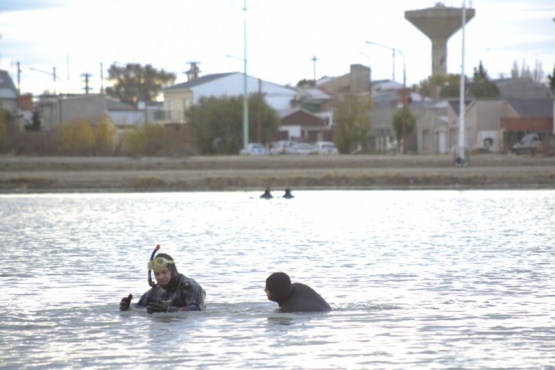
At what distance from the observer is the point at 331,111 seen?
121 m

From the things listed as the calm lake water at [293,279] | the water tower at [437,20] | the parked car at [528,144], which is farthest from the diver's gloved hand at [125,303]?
the water tower at [437,20]

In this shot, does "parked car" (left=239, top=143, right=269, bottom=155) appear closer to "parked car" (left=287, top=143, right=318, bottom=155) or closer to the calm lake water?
"parked car" (left=287, top=143, right=318, bottom=155)

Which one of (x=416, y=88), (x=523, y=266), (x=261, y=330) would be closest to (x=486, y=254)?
(x=523, y=266)

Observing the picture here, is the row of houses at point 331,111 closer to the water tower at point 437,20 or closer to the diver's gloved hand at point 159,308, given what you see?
the water tower at point 437,20

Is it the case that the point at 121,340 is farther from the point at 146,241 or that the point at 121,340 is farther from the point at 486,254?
the point at 146,241

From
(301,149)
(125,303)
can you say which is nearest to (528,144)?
(301,149)

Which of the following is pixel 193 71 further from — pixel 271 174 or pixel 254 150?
pixel 271 174

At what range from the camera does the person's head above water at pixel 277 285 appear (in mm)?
14766

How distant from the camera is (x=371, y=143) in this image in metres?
111

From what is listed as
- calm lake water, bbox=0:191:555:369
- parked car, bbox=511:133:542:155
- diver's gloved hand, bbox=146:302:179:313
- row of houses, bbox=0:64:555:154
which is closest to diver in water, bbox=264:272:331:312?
calm lake water, bbox=0:191:555:369

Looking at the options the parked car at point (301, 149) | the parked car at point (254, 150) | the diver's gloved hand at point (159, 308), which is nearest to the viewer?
the diver's gloved hand at point (159, 308)

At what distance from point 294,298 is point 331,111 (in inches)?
4181

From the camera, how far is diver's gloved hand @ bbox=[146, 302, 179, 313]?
606 inches

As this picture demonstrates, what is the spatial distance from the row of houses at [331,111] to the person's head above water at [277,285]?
221 ft
